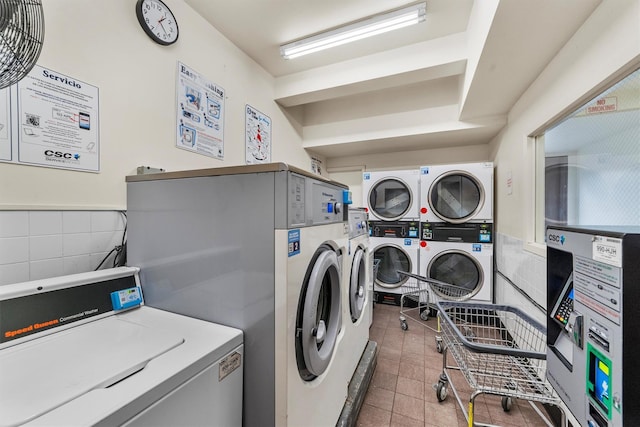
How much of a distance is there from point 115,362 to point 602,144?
227 cm

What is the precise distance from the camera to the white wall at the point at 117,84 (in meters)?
1.17

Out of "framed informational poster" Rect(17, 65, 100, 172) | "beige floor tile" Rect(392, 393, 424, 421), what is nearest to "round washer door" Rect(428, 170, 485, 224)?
"beige floor tile" Rect(392, 393, 424, 421)

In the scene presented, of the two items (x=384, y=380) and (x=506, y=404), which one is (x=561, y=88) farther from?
(x=384, y=380)

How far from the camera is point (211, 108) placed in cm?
204

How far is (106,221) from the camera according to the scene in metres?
1.36

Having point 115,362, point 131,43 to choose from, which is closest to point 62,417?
point 115,362

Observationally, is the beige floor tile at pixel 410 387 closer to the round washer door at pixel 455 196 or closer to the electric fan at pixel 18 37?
the round washer door at pixel 455 196

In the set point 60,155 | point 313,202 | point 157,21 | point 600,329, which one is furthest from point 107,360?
point 157,21

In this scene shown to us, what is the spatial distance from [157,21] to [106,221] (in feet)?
4.48

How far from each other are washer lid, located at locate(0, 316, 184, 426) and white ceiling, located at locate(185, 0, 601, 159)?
2.07 m

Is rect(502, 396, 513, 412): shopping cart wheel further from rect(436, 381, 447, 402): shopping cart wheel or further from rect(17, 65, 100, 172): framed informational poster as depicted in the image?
rect(17, 65, 100, 172): framed informational poster

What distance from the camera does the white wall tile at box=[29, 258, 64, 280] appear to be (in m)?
1.12

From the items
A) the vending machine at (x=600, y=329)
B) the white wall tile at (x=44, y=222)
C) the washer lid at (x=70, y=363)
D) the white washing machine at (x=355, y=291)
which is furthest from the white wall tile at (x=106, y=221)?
the vending machine at (x=600, y=329)

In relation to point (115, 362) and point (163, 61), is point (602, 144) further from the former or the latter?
point (163, 61)
